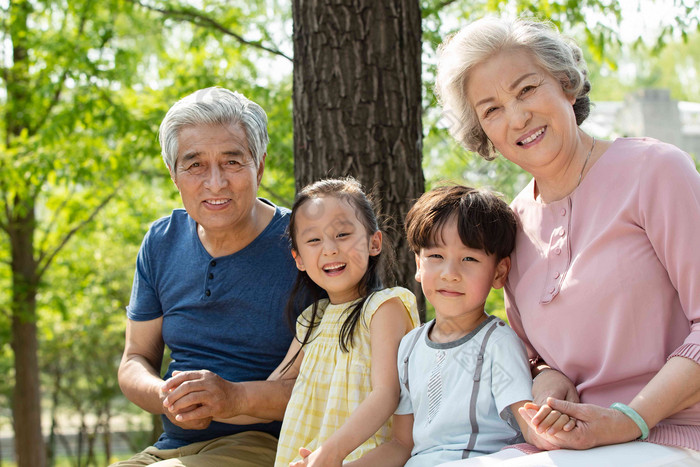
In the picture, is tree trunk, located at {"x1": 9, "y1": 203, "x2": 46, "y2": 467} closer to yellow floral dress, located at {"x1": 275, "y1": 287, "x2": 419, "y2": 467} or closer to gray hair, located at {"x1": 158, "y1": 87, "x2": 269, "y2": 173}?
gray hair, located at {"x1": 158, "y1": 87, "x2": 269, "y2": 173}

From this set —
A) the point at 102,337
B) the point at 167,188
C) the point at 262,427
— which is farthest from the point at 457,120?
the point at 102,337

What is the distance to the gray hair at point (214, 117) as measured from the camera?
252cm

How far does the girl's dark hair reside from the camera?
2289mm

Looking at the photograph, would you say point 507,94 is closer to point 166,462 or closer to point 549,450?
point 549,450

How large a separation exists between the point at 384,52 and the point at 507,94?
1.03 meters

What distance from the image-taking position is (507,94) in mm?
2043

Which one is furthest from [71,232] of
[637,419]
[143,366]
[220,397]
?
[637,419]

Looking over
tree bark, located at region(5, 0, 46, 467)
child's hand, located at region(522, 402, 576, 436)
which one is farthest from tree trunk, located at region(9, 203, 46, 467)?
child's hand, located at region(522, 402, 576, 436)

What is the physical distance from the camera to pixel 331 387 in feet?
7.39

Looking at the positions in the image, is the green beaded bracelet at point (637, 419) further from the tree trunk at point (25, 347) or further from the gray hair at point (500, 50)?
the tree trunk at point (25, 347)

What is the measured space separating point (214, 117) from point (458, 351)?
1.18 metres

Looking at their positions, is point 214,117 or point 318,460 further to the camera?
point 214,117

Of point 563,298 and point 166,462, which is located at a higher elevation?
point 563,298

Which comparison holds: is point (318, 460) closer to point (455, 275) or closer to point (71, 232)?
point (455, 275)
